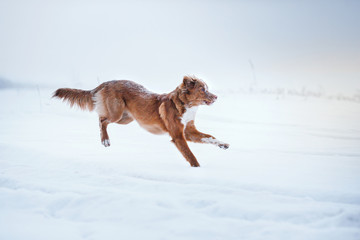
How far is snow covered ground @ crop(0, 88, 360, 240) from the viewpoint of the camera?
6.60 ft

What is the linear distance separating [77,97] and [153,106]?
1.32 metres

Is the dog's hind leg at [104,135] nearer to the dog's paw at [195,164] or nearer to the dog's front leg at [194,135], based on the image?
the dog's front leg at [194,135]

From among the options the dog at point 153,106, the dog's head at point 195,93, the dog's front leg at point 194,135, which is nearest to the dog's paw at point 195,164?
the dog at point 153,106

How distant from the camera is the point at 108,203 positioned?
2381 millimetres

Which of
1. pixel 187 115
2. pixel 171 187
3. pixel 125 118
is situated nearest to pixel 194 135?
pixel 187 115

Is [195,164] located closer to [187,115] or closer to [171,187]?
[187,115]

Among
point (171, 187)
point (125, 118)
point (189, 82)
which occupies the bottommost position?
point (171, 187)

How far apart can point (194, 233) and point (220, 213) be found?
36 cm

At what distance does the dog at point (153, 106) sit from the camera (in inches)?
152

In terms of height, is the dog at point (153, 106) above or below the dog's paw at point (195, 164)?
above

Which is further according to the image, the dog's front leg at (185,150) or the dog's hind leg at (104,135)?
the dog's hind leg at (104,135)

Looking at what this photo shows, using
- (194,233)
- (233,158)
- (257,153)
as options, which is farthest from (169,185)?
(257,153)

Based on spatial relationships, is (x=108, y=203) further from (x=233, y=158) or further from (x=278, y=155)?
(x=278, y=155)

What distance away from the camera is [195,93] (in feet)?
12.6
